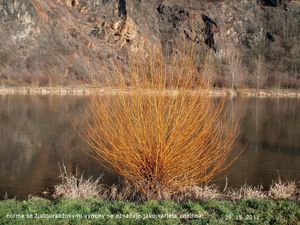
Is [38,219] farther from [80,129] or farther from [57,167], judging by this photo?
[80,129]

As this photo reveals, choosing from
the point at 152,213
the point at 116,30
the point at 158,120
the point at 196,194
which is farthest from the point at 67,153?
the point at 116,30

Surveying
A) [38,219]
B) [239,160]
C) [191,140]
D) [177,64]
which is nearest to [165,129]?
[191,140]

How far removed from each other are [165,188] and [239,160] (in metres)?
8.30

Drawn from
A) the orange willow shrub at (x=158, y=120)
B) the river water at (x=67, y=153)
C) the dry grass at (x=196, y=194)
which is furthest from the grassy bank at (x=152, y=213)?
the river water at (x=67, y=153)

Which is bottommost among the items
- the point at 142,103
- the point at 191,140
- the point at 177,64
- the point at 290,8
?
the point at 191,140

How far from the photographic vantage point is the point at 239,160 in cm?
1806

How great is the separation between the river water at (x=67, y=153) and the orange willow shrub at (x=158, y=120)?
1.36 m

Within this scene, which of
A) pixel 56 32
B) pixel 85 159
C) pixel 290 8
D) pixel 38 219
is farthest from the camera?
pixel 290 8

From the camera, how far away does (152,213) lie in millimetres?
7875

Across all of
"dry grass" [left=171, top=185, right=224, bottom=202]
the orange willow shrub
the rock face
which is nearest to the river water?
the orange willow shrub

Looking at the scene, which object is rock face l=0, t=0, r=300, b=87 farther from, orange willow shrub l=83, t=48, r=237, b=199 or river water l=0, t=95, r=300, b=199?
orange willow shrub l=83, t=48, r=237, b=199

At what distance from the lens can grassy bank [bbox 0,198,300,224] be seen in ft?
23.9

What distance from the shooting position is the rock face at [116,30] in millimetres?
84438

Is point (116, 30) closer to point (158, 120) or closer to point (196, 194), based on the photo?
point (196, 194)
